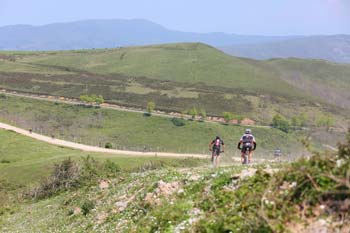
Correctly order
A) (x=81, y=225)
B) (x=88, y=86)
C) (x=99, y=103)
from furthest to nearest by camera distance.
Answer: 1. (x=88, y=86)
2. (x=99, y=103)
3. (x=81, y=225)

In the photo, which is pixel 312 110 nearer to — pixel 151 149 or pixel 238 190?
pixel 151 149

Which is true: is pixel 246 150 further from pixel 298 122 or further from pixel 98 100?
pixel 98 100

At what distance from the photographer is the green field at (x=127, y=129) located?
110 m

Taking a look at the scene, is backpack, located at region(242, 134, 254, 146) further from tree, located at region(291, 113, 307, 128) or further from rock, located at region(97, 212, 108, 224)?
tree, located at region(291, 113, 307, 128)

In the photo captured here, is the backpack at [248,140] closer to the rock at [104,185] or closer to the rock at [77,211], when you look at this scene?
the rock at [104,185]

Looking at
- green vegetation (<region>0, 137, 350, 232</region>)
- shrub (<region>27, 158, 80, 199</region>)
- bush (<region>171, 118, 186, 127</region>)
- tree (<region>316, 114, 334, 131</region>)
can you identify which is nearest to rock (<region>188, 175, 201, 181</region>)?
green vegetation (<region>0, 137, 350, 232</region>)

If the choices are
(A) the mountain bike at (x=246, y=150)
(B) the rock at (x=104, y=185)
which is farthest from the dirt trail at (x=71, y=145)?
(A) the mountain bike at (x=246, y=150)

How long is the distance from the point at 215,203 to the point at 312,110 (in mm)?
151421

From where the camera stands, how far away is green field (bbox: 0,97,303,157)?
110 metres

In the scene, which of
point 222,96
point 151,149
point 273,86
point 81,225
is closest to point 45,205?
point 81,225

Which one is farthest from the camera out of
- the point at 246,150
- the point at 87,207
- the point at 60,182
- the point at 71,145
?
the point at 71,145

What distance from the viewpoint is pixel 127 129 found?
12200 cm

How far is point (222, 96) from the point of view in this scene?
167000 mm

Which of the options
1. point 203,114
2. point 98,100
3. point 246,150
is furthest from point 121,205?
point 98,100
